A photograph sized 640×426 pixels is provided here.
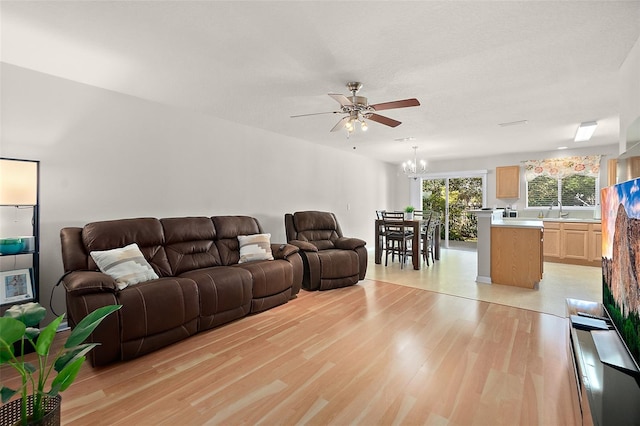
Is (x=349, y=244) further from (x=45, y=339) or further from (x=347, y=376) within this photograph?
(x=45, y=339)

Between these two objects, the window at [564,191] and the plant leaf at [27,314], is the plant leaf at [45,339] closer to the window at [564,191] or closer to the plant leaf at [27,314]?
the plant leaf at [27,314]

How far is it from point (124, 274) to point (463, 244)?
24.4 feet

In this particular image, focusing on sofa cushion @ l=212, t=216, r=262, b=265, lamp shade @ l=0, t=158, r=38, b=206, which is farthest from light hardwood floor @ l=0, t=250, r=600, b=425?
lamp shade @ l=0, t=158, r=38, b=206

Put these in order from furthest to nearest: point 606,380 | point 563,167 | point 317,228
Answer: point 563,167
point 317,228
point 606,380

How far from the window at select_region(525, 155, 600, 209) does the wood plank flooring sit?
14.4 ft

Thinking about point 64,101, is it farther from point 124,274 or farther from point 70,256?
point 124,274

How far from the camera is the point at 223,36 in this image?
215cm

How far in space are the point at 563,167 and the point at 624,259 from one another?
235 inches

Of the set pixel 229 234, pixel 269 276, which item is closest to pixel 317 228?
pixel 229 234

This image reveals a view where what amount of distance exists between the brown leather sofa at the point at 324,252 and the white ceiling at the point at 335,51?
1.71 meters

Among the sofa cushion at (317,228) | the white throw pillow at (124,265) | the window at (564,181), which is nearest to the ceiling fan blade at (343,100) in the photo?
the sofa cushion at (317,228)

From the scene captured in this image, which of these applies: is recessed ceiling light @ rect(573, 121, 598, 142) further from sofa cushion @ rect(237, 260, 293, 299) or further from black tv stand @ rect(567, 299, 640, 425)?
sofa cushion @ rect(237, 260, 293, 299)

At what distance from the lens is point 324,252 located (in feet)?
13.8

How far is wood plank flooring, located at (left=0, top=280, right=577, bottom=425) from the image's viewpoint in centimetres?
167
